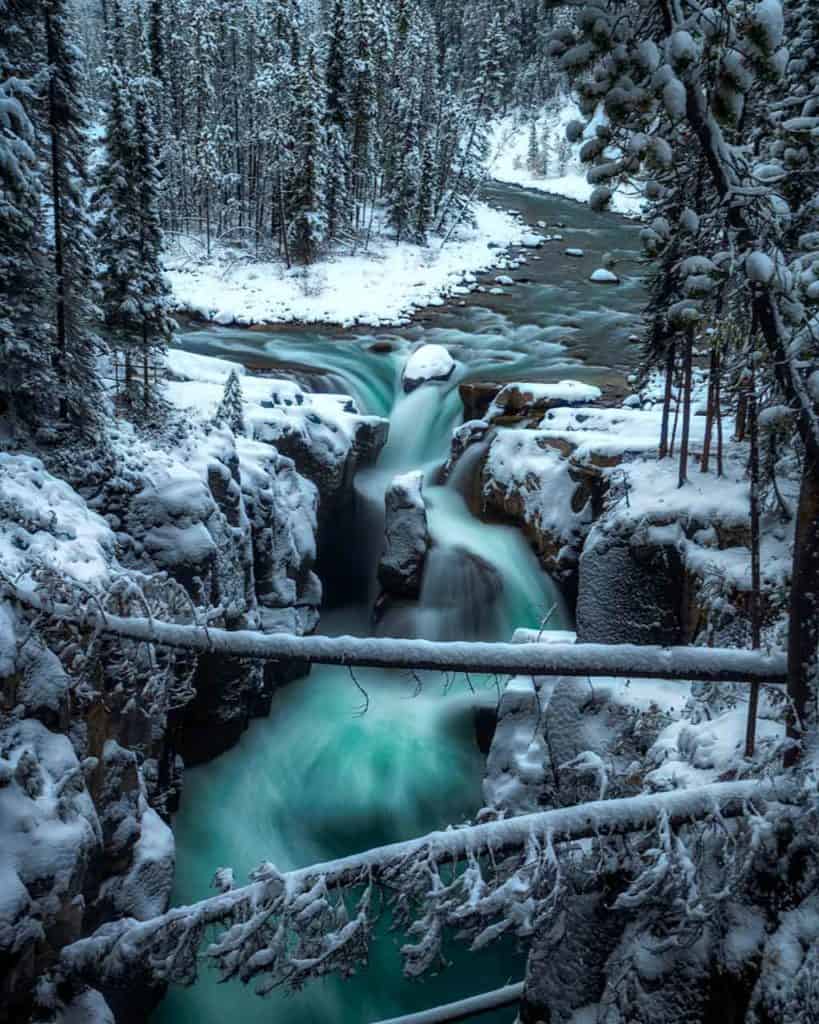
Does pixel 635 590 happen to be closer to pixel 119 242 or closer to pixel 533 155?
pixel 119 242

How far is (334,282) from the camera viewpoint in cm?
4512

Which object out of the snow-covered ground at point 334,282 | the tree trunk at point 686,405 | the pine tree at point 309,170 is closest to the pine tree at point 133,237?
the snow-covered ground at point 334,282

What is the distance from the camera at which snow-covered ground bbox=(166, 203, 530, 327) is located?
131ft

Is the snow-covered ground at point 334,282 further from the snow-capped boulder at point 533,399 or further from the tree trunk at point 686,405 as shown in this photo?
the tree trunk at point 686,405

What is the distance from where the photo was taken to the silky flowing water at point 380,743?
10.7 meters

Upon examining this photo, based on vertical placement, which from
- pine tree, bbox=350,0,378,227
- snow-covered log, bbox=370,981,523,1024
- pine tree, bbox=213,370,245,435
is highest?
pine tree, bbox=350,0,378,227

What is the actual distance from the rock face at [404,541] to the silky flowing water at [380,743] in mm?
504

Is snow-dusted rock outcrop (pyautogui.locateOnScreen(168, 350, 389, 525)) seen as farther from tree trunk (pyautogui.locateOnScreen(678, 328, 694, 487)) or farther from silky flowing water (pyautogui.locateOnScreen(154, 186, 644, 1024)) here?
tree trunk (pyautogui.locateOnScreen(678, 328, 694, 487))

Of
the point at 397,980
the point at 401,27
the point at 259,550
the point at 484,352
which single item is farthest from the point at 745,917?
the point at 401,27

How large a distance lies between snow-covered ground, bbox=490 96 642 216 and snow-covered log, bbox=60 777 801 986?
80281mm

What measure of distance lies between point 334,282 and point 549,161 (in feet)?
188

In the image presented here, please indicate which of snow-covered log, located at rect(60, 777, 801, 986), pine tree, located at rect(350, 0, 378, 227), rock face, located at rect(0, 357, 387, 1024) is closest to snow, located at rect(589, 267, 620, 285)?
pine tree, located at rect(350, 0, 378, 227)

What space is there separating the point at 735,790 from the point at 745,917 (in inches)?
29.4

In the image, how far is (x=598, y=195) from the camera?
3072 mm
